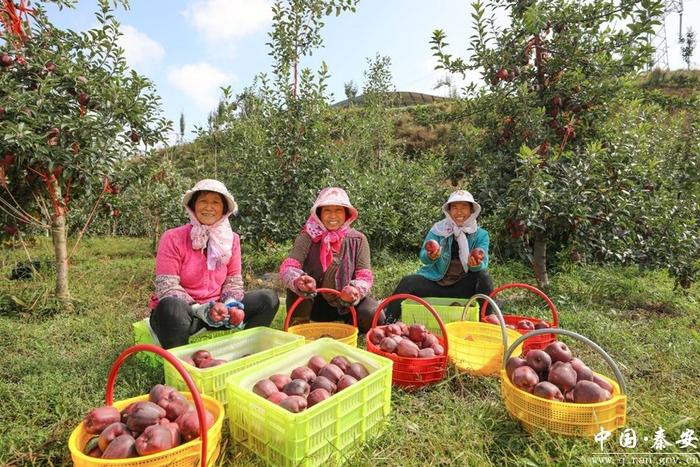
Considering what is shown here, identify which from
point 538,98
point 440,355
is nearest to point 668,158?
point 538,98

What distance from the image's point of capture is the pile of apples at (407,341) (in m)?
2.78

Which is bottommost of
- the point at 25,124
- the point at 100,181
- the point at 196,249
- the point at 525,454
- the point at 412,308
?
the point at 525,454

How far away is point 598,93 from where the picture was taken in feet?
14.8

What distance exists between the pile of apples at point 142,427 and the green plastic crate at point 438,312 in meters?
2.16

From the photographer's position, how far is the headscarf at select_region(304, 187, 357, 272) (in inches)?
141

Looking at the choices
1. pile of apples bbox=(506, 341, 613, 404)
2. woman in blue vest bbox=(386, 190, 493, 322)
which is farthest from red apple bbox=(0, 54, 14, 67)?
pile of apples bbox=(506, 341, 613, 404)

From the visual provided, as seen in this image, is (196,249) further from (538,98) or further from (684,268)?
(684,268)

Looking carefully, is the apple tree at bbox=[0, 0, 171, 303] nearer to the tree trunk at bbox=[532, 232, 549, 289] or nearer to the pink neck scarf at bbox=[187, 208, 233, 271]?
the pink neck scarf at bbox=[187, 208, 233, 271]

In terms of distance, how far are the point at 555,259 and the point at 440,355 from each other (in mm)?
3871

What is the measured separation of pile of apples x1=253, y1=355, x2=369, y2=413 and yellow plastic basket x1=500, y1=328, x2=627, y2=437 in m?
0.89

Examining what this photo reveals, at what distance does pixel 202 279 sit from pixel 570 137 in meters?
4.25

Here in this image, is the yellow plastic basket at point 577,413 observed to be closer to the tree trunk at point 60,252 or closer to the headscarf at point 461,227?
the headscarf at point 461,227

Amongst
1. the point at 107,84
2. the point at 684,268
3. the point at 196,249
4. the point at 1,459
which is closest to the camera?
the point at 1,459

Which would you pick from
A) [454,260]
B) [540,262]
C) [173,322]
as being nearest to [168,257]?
[173,322]
